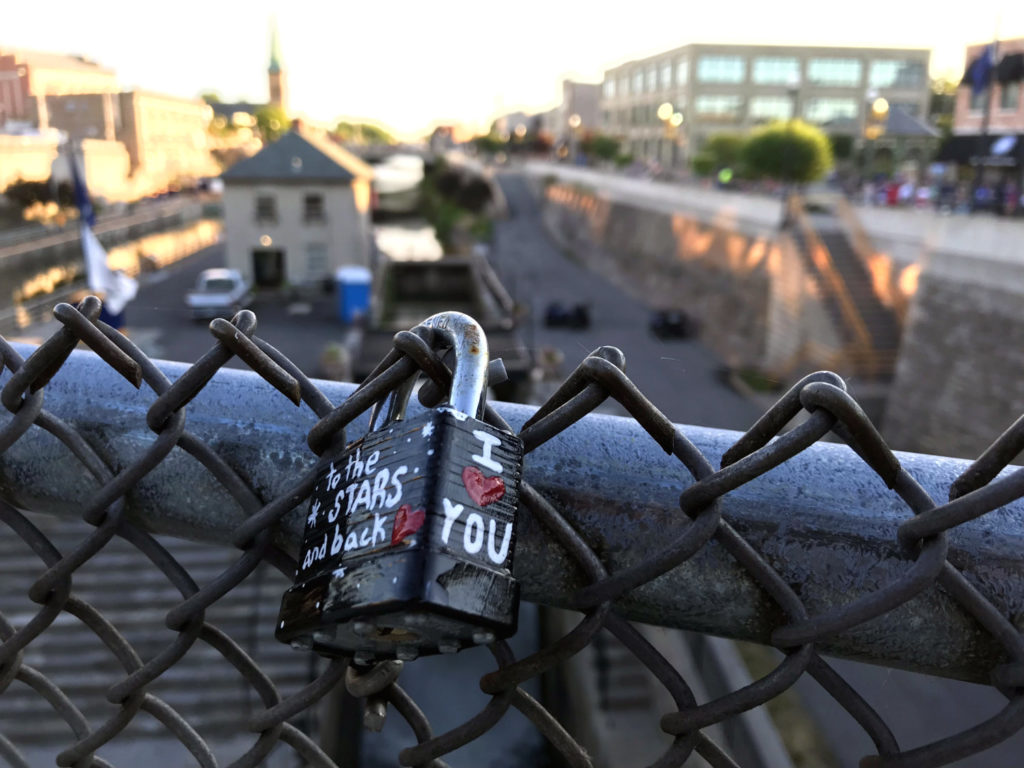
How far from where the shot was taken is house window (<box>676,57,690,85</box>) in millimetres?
45838

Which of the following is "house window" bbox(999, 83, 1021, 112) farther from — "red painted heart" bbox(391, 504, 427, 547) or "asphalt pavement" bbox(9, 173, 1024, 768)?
"red painted heart" bbox(391, 504, 427, 547)

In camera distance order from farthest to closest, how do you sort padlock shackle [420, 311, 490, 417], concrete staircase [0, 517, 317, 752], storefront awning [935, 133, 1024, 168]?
1. storefront awning [935, 133, 1024, 168]
2. concrete staircase [0, 517, 317, 752]
3. padlock shackle [420, 311, 490, 417]

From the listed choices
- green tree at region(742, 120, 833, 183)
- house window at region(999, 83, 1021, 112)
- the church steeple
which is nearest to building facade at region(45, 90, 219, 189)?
house window at region(999, 83, 1021, 112)

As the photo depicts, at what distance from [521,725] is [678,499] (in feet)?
31.8

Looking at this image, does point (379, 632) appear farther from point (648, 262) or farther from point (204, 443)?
point (648, 262)

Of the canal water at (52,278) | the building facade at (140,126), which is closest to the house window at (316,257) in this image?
the building facade at (140,126)

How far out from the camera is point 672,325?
21453 millimetres

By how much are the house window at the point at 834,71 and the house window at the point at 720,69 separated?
370cm

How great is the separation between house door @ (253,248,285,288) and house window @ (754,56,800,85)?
114 feet

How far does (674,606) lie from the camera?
90cm

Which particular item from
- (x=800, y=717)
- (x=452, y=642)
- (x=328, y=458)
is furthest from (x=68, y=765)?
(x=800, y=717)

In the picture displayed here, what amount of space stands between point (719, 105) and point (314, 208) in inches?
1241

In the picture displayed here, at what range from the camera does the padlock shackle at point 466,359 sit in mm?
802

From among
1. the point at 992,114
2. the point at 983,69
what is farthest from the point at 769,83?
the point at 983,69
